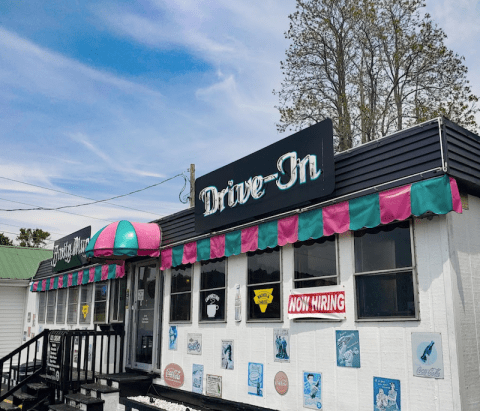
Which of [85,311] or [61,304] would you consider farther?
[61,304]

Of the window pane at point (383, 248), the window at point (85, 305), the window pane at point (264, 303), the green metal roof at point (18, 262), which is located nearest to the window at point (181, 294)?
the window pane at point (264, 303)

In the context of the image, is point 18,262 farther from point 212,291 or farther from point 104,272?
point 212,291

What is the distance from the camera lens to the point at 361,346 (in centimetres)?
601

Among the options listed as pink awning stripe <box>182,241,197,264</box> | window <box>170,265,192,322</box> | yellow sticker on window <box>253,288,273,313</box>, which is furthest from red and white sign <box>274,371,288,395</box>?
pink awning stripe <box>182,241,197,264</box>

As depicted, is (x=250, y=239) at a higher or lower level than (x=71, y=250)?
lower

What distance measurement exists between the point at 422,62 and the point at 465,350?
56.9 ft

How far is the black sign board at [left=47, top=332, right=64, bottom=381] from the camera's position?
10.4 metres

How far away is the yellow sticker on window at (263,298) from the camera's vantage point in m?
7.59

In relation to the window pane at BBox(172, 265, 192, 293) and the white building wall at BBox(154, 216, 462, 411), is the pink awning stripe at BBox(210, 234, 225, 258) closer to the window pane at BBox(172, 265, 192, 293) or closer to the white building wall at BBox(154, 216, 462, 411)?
the white building wall at BBox(154, 216, 462, 411)

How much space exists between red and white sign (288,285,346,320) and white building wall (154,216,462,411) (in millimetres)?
111

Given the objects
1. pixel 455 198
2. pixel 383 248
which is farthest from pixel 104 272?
pixel 455 198

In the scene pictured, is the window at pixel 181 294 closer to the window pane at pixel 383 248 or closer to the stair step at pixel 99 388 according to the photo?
the stair step at pixel 99 388

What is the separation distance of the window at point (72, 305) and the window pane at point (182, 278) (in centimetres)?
620

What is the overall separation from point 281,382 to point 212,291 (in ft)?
7.88
